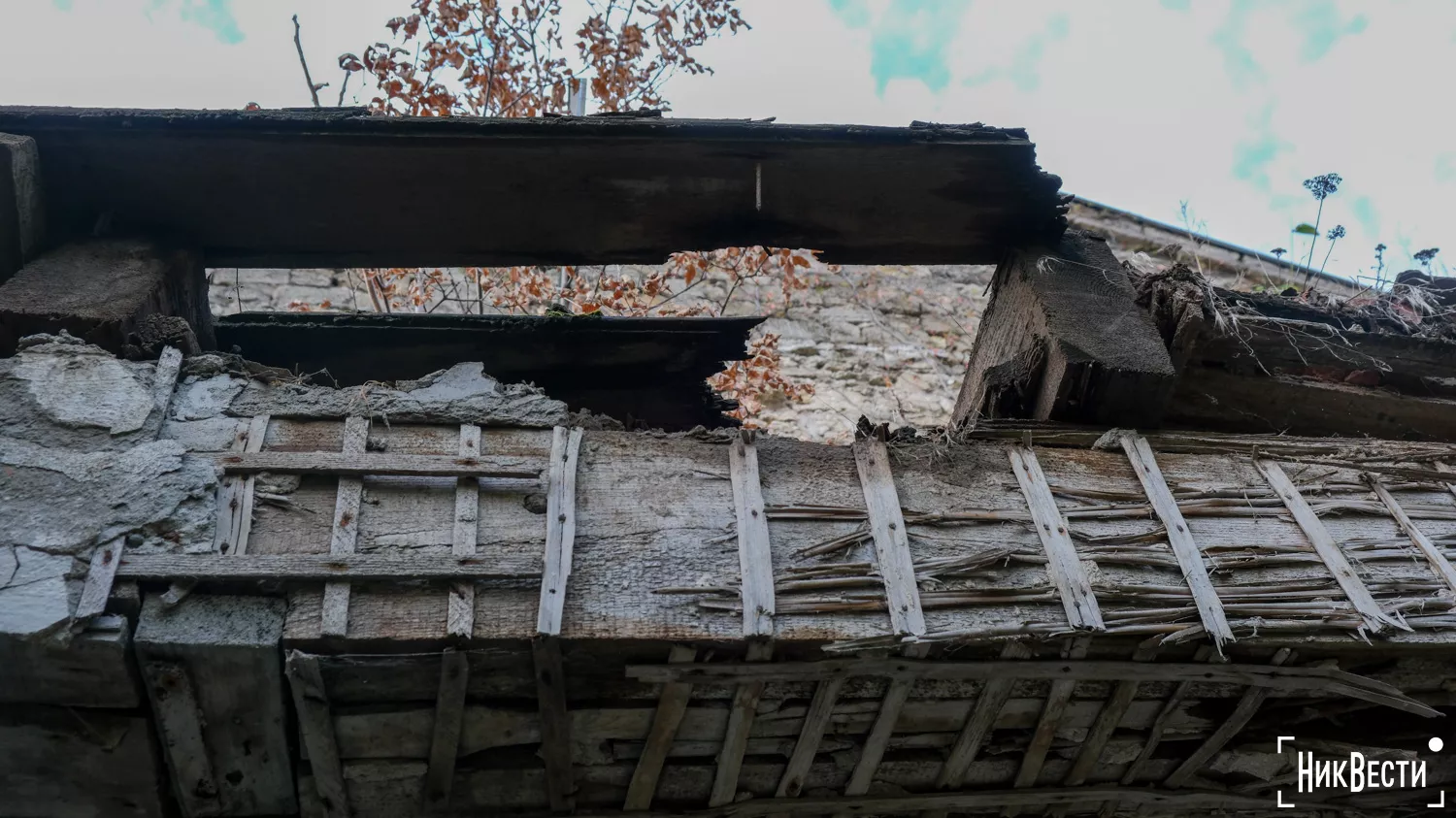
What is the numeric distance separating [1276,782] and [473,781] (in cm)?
278

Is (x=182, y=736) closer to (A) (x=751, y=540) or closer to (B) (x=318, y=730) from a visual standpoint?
(B) (x=318, y=730)

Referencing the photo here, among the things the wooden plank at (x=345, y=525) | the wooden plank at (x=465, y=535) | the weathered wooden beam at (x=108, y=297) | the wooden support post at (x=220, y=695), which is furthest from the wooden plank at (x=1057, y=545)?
the weathered wooden beam at (x=108, y=297)

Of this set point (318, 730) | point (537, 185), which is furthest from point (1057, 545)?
point (537, 185)

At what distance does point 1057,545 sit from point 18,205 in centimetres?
388

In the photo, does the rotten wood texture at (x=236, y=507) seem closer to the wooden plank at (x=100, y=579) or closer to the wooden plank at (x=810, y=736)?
the wooden plank at (x=100, y=579)

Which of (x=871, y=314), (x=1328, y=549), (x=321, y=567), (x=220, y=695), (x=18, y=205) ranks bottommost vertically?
(x=220, y=695)

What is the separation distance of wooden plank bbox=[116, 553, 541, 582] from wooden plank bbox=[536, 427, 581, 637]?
66 mm

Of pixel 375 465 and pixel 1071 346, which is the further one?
pixel 1071 346

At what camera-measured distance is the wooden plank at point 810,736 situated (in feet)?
9.82

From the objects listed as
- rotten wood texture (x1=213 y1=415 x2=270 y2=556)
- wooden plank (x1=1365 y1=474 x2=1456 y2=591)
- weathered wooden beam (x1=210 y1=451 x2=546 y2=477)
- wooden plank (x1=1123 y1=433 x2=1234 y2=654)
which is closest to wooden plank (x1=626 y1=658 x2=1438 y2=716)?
wooden plank (x1=1123 y1=433 x2=1234 y2=654)

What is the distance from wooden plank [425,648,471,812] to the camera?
108 inches

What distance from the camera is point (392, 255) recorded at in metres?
4.27

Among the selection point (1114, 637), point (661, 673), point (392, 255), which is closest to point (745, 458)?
A: point (661, 673)

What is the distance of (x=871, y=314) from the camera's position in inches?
416
